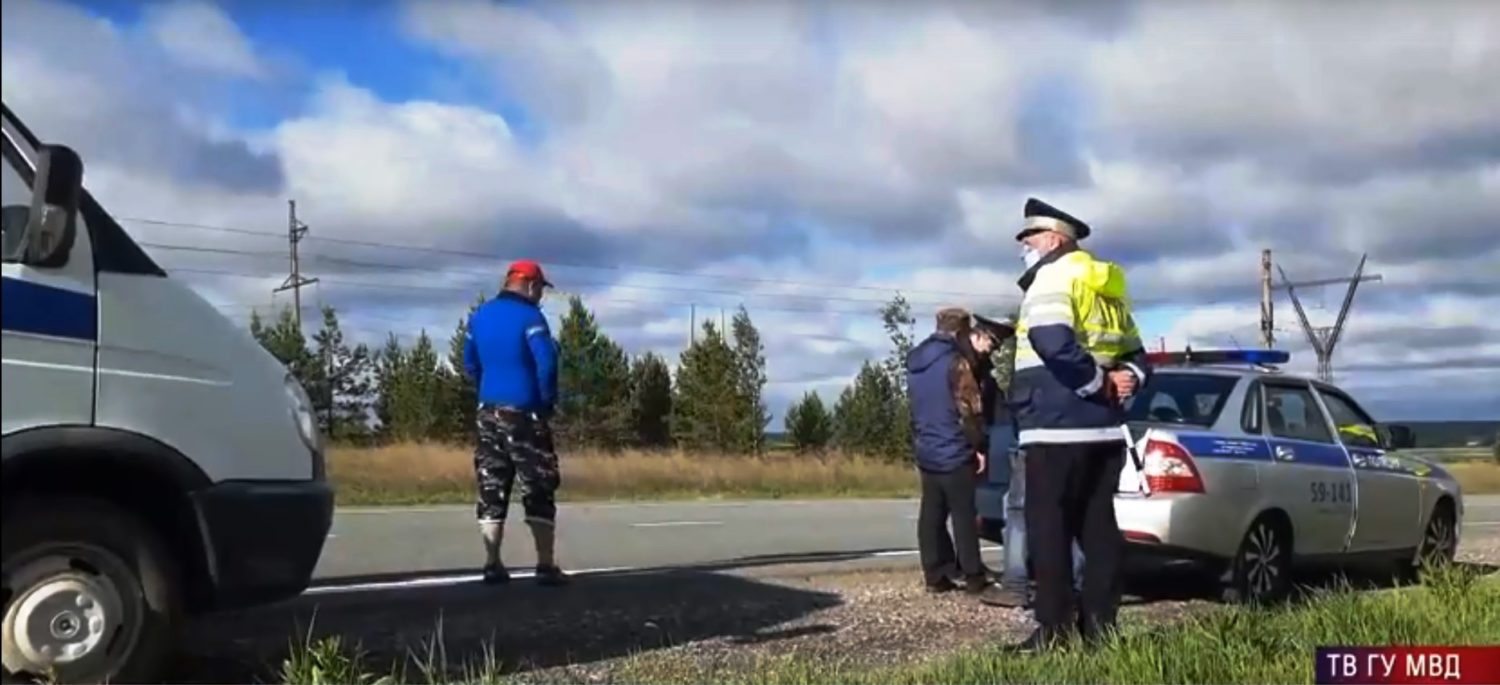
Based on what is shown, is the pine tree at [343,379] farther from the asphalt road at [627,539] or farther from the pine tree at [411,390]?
the asphalt road at [627,539]

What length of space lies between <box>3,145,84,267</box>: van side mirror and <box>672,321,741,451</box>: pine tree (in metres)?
47.5

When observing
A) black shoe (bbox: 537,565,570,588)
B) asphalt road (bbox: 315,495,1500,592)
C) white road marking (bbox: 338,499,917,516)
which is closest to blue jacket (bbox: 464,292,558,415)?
black shoe (bbox: 537,565,570,588)

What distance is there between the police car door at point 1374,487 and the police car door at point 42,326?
766 centimetres

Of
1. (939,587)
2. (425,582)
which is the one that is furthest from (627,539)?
(939,587)

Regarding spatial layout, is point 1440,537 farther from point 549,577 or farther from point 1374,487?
point 549,577

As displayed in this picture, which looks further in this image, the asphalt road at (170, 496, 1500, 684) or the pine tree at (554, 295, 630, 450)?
the pine tree at (554, 295, 630, 450)

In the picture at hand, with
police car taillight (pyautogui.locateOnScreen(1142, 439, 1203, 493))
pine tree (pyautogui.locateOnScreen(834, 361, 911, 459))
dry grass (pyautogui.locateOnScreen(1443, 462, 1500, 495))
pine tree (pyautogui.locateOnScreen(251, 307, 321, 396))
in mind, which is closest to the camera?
police car taillight (pyautogui.locateOnScreen(1142, 439, 1203, 493))

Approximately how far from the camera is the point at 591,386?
2461 inches

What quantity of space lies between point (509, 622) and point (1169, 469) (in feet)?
12.2

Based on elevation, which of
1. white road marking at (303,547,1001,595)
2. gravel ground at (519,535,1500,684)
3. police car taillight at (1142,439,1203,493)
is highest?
police car taillight at (1142,439,1203,493)

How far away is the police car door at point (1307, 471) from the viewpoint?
9.21m

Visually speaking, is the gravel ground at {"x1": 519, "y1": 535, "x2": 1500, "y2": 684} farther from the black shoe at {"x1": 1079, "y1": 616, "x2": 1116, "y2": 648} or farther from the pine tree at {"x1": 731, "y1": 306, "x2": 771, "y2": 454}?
the pine tree at {"x1": 731, "y1": 306, "x2": 771, "y2": 454}

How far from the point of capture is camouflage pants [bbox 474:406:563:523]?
857 cm

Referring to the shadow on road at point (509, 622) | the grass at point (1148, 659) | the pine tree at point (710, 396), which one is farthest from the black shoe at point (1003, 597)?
the pine tree at point (710, 396)
